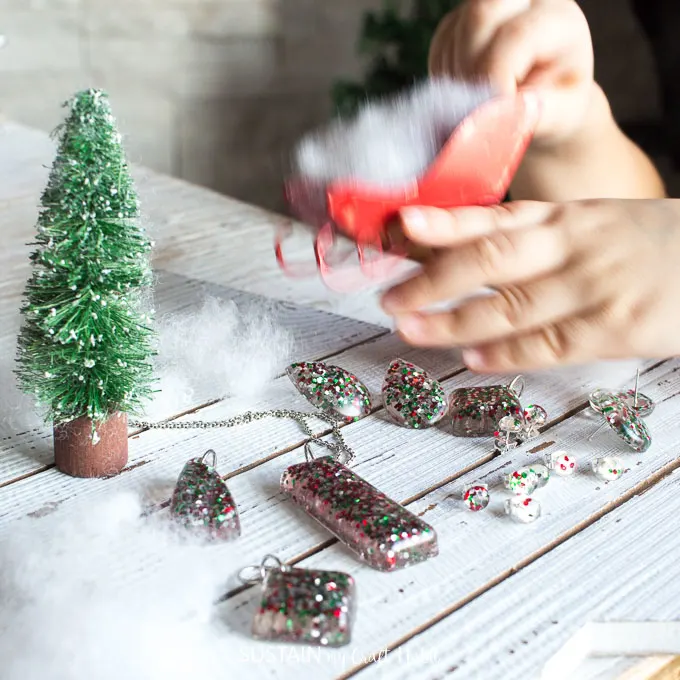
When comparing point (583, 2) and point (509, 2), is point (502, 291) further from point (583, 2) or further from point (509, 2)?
point (583, 2)

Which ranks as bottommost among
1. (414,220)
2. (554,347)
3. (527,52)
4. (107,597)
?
(107,597)

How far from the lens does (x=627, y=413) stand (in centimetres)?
72

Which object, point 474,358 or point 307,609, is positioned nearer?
point 307,609

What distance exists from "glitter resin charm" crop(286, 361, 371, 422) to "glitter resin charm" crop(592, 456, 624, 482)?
0.20 metres

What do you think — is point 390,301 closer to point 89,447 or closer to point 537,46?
point 89,447

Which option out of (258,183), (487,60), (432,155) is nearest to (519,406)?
(432,155)

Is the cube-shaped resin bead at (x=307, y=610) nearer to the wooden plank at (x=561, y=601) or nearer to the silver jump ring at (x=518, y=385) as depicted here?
the wooden plank at (x=561, y=601)

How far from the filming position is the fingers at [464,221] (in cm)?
61

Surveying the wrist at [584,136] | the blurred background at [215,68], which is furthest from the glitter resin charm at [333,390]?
the blurred background at [215,68]

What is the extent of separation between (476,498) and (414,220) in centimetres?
21

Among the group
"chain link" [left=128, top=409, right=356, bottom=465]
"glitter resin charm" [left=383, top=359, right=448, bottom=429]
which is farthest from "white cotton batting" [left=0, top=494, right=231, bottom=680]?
"glitter resin charm" [left=383, top=359, right=448, bottom=429]

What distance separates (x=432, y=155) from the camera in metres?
0.65

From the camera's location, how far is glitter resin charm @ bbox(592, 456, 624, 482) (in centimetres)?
68

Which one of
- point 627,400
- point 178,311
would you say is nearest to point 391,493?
point 627,400
